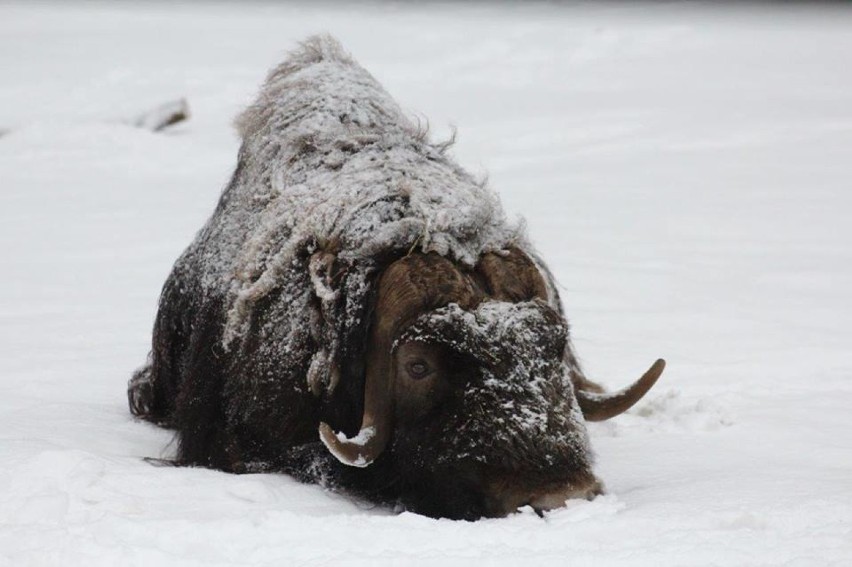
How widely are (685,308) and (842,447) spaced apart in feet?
7.00

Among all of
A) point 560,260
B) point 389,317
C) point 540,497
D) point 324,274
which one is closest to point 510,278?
point 389,317

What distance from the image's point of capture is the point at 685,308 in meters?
5.55

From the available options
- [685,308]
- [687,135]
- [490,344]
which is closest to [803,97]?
[687,135]

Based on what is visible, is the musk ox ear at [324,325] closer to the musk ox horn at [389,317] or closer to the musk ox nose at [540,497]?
the musk ox horn at [389,317]

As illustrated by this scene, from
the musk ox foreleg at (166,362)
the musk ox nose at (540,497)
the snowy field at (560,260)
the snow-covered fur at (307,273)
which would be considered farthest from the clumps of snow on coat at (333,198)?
the musk ox nose at (540,497)

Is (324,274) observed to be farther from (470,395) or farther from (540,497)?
(540,497)

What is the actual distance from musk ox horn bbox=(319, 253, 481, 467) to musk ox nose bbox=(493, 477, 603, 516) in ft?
1.27

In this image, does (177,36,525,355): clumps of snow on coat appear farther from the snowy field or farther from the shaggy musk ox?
the snowy field

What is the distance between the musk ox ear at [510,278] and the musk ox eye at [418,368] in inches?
9.6

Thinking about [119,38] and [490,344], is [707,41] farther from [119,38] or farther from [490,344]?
[490,344]

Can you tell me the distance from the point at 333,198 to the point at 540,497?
3.59 feet

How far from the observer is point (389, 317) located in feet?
9.78

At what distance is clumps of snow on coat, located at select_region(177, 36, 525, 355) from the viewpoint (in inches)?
124

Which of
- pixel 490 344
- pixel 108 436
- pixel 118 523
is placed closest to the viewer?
pixel 118 523
